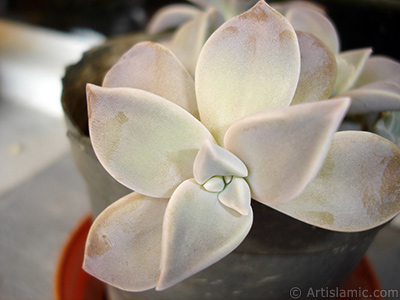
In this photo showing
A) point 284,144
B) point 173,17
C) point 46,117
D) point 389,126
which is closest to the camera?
point 284,144

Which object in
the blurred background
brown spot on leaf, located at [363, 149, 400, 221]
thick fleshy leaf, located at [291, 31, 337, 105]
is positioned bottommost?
the blurred background

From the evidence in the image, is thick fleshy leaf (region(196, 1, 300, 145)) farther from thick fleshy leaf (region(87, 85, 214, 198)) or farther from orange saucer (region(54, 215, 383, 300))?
orange saucer (region(54, 215, 383, 300))

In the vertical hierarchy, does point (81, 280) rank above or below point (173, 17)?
below

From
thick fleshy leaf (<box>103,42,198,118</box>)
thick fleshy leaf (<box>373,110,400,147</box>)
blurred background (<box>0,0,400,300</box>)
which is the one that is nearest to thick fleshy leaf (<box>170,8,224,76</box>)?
thick fleshy leaf (<box>103,42,198,118</box>)

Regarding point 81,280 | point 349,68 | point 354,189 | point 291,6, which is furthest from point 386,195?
point 81,280

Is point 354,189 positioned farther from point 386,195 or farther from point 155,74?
point 155,74

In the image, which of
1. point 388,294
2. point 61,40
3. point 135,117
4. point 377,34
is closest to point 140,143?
point 135,117

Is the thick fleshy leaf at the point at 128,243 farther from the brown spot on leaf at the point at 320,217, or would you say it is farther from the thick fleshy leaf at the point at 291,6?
the thick fleshy leaf at the point at 291,6
